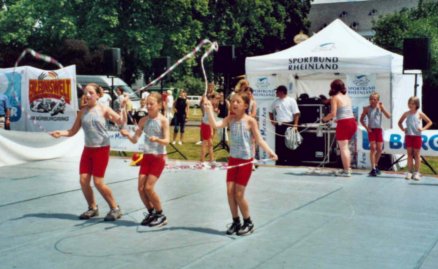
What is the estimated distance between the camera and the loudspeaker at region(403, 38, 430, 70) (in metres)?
12.4

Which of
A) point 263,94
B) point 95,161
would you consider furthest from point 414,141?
point 95,161

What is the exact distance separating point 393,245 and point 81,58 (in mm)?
40037

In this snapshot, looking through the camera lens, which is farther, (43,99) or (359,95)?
(43,99)

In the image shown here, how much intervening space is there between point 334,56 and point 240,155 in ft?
24.4

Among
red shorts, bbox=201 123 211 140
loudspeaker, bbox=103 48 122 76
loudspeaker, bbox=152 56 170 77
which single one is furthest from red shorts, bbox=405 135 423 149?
loudspeaker, bbox=103 48 122 76

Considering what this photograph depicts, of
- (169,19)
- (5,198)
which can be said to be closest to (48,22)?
(169,19)

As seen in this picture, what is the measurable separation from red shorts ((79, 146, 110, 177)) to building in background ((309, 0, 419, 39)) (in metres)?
87.4

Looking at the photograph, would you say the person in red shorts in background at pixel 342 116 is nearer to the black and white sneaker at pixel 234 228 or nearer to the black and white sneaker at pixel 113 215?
the black and white sneaker at pixel 234 228

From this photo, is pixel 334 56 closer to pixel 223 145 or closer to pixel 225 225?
pixel 223 145

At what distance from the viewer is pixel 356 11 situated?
95.5 meters

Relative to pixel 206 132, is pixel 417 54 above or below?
above

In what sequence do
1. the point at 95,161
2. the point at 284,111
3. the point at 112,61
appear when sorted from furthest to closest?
the point at 112,61, the point at 284,111, the point at 95,161

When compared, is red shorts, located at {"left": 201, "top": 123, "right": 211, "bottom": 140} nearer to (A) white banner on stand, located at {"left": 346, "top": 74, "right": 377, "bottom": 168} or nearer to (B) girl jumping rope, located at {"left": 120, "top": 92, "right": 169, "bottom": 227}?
(A) white banner on stand, located at {"left": 346, "top": 74, "right": 377, "bottom": 168}

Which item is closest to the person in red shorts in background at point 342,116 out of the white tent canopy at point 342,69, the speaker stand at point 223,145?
the white tent canopy at point 342,69
